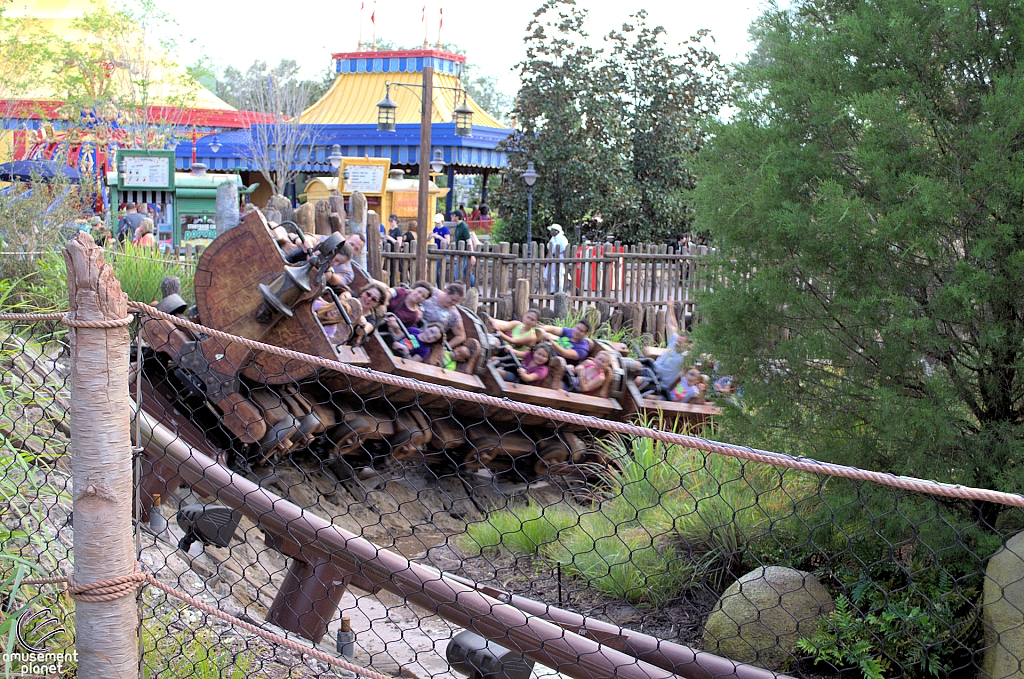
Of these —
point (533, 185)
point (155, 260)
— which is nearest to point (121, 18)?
point (533, 185)

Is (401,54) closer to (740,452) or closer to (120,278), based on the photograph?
(120,278)

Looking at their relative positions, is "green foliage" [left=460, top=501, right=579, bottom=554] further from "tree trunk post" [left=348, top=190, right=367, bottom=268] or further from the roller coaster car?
"tree trunk post" [left=348, top=190, right=367, bottom=268]

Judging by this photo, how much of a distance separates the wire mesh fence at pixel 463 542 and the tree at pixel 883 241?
34 centimetres

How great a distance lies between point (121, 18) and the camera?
24531 mm

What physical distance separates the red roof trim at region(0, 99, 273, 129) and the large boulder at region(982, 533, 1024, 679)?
2181cm

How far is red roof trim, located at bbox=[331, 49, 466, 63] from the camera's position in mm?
24625

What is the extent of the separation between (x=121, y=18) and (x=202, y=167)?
718 centimetres

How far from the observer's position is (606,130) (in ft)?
Answer: 58.0

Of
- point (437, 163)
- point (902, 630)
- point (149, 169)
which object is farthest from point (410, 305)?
point (437, 163)

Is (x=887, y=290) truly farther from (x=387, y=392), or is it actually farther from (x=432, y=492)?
(x=432, y=492)

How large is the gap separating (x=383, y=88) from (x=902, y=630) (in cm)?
2433

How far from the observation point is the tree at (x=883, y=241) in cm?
381

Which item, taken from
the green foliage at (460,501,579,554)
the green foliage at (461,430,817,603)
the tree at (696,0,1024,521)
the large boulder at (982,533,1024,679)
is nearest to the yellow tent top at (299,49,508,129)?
the green foliage at (460,501,579,554)

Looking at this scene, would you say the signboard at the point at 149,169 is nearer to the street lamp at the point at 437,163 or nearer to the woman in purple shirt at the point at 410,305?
the woman in purple shirt at the point at 410,305
